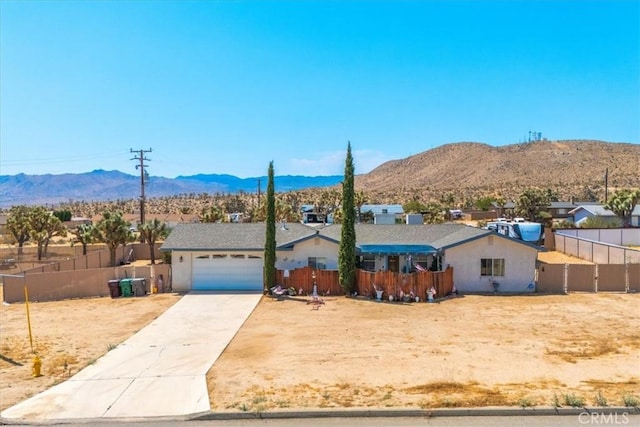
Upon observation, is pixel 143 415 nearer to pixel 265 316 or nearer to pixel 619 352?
pixel 265 316

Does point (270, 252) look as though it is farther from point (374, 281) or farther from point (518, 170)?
point (518, 170)

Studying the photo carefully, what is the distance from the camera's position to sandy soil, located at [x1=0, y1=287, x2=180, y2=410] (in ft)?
48.0

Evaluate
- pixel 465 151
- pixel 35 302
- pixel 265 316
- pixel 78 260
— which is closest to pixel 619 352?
pixel 265 316

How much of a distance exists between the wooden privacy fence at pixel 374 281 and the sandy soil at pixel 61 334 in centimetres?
650

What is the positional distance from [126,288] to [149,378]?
14.1 metres

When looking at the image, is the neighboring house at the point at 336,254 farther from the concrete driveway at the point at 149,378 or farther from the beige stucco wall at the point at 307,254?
the concrete driveway at the point at 149,378

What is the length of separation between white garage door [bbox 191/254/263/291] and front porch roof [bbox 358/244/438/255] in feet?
20.7

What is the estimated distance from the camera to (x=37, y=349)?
695 inches

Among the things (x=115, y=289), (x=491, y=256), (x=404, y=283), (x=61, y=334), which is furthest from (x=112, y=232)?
(x=491, y=256)

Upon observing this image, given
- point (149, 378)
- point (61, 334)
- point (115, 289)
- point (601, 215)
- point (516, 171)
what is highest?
point (516, 171)

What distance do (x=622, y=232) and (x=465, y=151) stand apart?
149m

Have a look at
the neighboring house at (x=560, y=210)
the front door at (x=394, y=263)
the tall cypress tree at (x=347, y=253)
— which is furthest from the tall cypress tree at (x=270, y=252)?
the neighboring house at (x=560, y=210)

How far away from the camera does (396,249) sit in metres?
28.5
